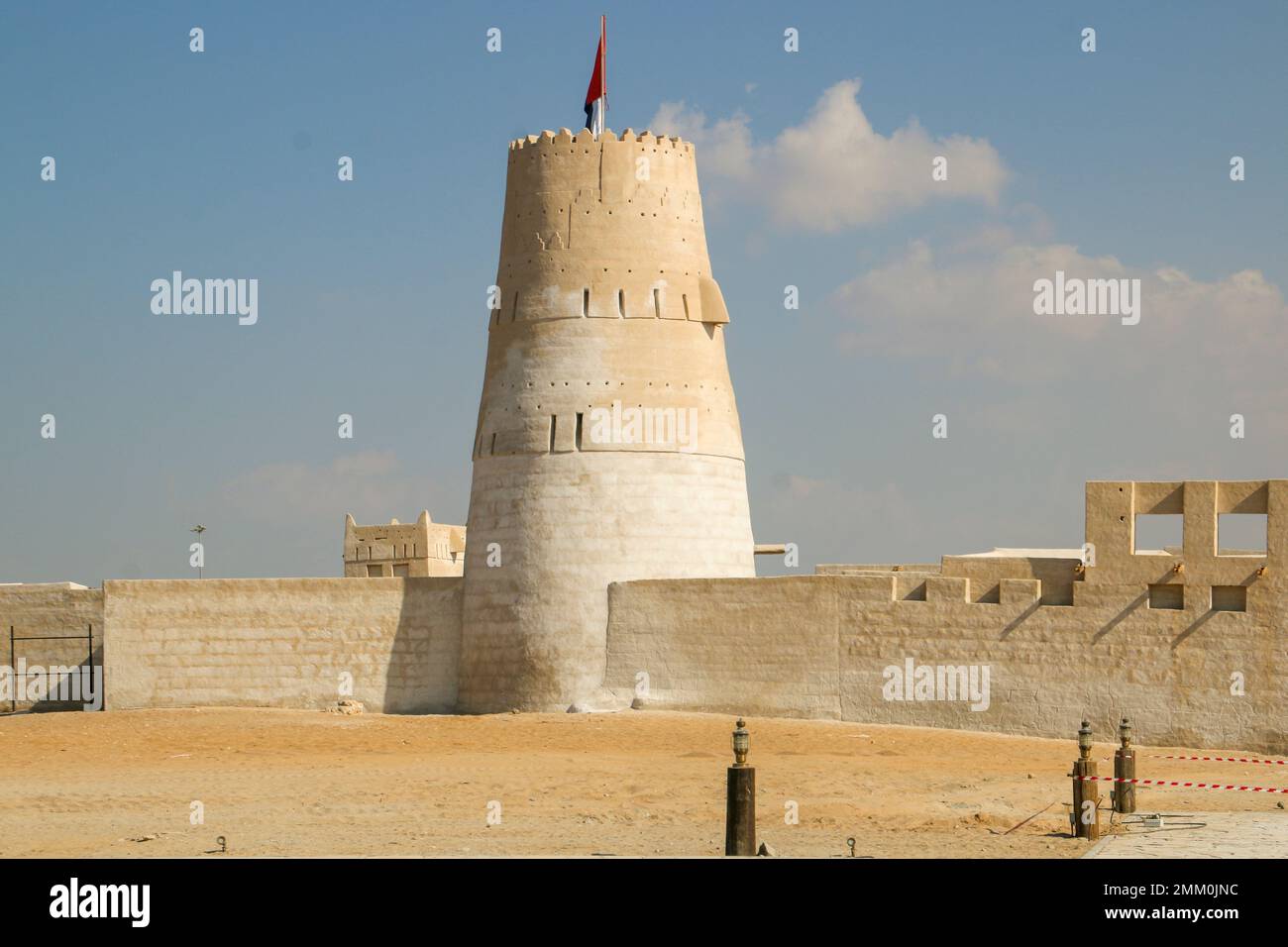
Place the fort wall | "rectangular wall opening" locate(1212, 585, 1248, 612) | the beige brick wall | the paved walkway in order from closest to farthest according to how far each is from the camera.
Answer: the paved walkway
the fort wall
"rectangular wall opening" locate(1212, 585, 1248, 612)
the beige brick wall

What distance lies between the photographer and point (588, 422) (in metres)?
30.1

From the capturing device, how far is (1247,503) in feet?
81.6

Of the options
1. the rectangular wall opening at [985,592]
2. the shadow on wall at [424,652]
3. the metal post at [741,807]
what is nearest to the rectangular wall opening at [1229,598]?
the rectangular wall opening at [985,592]

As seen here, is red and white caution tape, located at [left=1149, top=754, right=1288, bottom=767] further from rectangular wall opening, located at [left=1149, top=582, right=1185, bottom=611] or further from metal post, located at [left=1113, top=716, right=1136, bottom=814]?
metal post, located at [left=1113, top=716, right=1136, bottom=814]

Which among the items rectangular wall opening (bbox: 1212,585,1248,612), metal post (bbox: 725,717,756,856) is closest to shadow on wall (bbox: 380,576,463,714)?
rectangular wall opening (bbox: 1212,585,1248,612)

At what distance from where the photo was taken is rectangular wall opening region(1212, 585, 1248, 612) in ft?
81.7

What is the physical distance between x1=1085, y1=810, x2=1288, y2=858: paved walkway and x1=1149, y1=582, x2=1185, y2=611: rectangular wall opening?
22.4 ft

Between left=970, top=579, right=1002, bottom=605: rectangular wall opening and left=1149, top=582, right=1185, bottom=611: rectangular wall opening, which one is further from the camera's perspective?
left=970, top=579, right=1002, bottom=605: rectangular wall opening

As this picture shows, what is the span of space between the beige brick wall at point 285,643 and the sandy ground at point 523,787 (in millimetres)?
1111

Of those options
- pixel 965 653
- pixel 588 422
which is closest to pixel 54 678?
pixel 588 422
